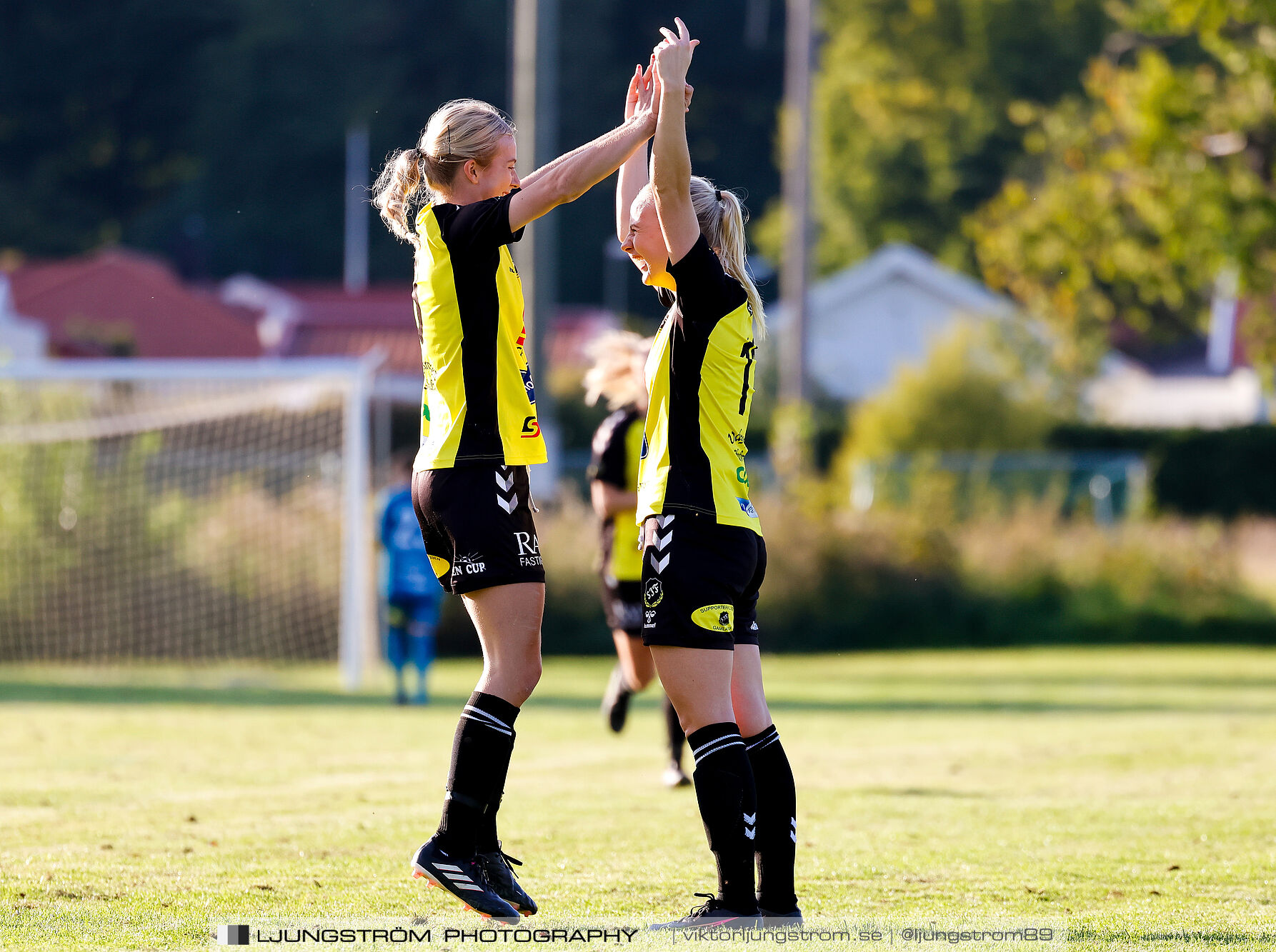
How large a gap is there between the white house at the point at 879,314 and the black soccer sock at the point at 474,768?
127 ft

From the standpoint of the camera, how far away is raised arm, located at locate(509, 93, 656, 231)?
4.47 metres

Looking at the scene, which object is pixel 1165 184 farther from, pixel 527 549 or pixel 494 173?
pixel 527 549

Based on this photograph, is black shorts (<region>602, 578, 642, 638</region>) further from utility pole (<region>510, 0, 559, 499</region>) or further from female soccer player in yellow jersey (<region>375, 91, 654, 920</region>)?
utility pole (<region>510, 0, 559, 499</region>)

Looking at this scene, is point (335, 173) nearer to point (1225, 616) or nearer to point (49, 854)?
point (1225, 616)

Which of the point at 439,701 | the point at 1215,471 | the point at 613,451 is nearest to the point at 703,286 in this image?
the point at 613,451

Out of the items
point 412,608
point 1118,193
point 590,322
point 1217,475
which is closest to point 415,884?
point 412,608

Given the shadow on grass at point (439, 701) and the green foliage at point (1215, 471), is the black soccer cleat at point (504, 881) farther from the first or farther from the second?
the green foliage at point (1215, 471)

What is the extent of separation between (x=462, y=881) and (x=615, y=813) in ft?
8.64

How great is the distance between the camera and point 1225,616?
69.6 feet

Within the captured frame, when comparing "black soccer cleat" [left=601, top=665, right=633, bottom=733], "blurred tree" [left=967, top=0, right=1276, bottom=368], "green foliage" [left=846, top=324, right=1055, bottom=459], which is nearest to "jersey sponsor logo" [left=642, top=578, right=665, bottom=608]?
"black soccer cleat" [left=601, top=665, right=633, bottom=733]

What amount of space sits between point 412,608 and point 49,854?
7821 millimetres

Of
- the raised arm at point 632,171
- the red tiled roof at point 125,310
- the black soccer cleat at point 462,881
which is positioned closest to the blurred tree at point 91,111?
the red tiled roof at point 125,310

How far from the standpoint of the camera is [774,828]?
466 cm

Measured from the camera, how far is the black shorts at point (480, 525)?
15.3ft
